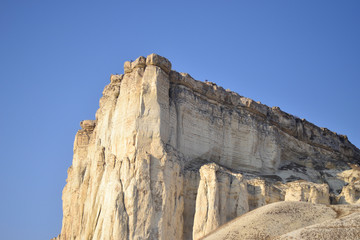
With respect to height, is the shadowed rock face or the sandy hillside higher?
the shadowed rock face

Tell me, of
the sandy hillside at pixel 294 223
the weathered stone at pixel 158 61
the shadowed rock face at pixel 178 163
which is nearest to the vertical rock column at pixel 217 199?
the shadowed rock face at pixel 178 163

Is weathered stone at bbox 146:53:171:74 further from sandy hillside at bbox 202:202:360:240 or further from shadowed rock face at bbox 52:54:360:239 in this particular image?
sandy hillside at bbox 202:202:360:240

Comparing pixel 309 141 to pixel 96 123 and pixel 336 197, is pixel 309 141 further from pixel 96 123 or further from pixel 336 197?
pixel 96 123

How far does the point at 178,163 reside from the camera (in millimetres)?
38938

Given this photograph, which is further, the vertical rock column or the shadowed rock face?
the shadowed rock face

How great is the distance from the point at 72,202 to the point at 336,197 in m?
20.9

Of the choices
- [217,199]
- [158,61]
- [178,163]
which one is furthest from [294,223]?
[158,61]

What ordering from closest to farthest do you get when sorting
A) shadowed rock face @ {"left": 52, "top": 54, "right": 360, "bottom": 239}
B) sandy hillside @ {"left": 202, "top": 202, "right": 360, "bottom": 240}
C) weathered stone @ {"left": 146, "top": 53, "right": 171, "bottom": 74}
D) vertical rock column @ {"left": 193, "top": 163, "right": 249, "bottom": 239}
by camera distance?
sandy hillside @ {"left": 202, "top": 202, "right": 360, "bottom": 240} < vertical rock column @ {"left": 193, "top": 163, "right": 249, "bottom": 239} < shadowed rock face @ {"left": 52, "top": 54, "right": 360, "bottom": 239} < weathered stone @ {"left": 146, "top": 53, "right": 171, "bottom": 74}

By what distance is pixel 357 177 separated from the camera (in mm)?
49656

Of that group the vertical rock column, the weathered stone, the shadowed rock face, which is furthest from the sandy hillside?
the weathered stone

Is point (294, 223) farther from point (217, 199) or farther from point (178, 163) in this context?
point (178, 163)

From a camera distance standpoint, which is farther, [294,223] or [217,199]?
[217,199]

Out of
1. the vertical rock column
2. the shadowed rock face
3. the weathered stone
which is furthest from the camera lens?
the weathered stone

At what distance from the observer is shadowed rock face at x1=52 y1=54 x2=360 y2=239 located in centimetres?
3662
